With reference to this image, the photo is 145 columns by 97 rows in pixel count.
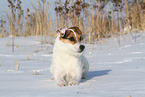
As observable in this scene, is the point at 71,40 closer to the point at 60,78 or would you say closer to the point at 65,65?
the point at 65,65

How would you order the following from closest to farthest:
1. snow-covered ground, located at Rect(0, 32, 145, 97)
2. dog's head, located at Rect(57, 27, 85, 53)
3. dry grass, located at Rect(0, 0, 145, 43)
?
dog's head, located at Rect(57, 27, 85, 53) → snow-covered ground, located at Rect(0, 32, 145, 97) → dry grass, located at Rect(0, 0, 145, 43)

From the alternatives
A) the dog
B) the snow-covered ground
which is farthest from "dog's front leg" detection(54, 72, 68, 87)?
the snow-covered ground

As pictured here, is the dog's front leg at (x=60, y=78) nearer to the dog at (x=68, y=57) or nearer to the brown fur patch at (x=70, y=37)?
the dog at (x=68, y=57)

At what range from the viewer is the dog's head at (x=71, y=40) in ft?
9.05

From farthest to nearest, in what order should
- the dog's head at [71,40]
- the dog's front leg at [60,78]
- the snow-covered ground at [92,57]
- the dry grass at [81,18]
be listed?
1. the dry grass at [81,18]
2. the snow-covered ground at [92,57]
3. the dog's front leg at [60,78]
4. the dog's head at [71,40]

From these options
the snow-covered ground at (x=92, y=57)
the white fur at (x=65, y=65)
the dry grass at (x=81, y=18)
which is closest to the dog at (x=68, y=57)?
the white fur at (x=65, y=65)

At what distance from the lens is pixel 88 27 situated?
30.6ft

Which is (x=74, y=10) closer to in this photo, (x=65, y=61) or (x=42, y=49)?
(x=42, y=49)

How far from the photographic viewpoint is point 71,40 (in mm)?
2816

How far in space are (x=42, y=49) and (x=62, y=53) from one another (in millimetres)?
5142

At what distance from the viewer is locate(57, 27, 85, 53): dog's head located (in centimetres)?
276

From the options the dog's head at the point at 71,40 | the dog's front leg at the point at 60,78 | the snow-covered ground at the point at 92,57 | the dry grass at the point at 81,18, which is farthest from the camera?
the dry grass at the point at 81,18

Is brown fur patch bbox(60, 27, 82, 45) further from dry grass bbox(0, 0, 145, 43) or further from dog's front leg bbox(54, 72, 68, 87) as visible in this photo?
dry grass bbox(0, 0, 145, 43)

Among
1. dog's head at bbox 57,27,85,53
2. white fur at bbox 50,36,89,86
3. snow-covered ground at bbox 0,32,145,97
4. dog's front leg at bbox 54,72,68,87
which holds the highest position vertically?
dog's head at bbox 57,27,85,53
